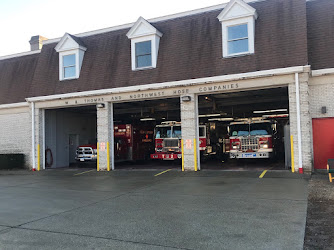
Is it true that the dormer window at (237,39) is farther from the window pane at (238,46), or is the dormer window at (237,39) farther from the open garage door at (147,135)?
the open garage door at (147,135)

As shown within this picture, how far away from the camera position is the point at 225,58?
47.8 feet

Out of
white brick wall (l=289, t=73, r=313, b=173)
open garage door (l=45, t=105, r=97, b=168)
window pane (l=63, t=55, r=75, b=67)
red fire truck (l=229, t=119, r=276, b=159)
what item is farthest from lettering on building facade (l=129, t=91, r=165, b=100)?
white brick wall (l=289, t=73, r=313, b=173)

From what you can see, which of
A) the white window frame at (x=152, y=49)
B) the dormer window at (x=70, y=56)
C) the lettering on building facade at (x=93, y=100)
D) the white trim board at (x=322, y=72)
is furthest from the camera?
the dormer window at (x=70, y=56)

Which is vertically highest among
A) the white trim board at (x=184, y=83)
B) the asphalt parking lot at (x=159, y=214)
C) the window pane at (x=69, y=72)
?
the window pane at (x=69, y=72)

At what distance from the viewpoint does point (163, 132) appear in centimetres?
1945

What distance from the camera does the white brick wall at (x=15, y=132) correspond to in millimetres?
19672

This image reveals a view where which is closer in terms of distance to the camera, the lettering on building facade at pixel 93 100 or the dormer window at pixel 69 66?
the lettering on building facade at pixel 93 100

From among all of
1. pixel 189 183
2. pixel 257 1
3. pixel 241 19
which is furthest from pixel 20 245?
pixel 257 1

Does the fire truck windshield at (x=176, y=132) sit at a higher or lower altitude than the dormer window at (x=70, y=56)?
lower

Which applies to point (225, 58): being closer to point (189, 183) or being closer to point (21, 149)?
point (189, 183)

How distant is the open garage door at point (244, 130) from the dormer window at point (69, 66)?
732cm

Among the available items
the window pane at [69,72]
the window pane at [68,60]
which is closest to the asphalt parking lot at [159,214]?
the window pane at [69,72]

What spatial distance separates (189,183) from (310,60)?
7541 millimetres

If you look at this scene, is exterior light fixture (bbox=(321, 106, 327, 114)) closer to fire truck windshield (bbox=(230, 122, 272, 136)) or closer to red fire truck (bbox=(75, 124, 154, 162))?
fire truck windshield (bbox=(230, 122, 272, 136))
